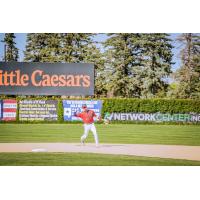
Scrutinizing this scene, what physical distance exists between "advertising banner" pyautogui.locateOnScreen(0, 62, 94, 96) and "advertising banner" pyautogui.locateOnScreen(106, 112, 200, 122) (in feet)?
3.97

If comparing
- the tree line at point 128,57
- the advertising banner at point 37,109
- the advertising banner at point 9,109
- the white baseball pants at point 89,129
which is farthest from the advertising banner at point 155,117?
the advertising banner at point 9,109

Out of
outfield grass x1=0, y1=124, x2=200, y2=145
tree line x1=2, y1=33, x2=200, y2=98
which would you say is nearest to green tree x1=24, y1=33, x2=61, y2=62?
tree line x1=2, y1=33, x2=200, y2=98

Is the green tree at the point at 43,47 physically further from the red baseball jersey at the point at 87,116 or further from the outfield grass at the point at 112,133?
the outfield grass at the point at 112,133

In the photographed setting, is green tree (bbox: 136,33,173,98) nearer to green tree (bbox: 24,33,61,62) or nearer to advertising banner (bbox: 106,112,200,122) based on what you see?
advertising banner (bbox: 106,112,200,122)

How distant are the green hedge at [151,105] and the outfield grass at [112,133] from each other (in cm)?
48

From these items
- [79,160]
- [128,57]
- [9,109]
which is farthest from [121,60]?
[9,109]

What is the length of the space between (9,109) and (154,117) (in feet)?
13.9

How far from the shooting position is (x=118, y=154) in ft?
45.6

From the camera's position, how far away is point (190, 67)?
14438 millimetres

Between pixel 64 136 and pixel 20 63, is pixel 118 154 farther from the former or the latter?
pixel 20 63

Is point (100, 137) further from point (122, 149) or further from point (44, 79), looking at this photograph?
point (44, 79)

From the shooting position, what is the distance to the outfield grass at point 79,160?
13.5 metres

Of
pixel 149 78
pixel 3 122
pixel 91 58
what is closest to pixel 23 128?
pixel 3 122

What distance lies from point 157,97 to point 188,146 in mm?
1738
